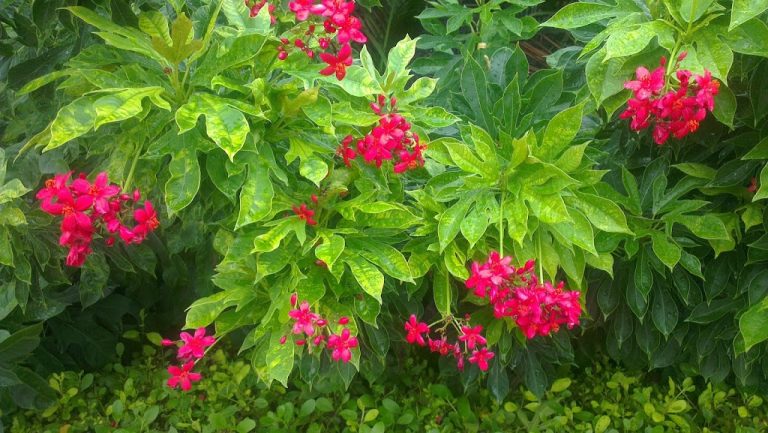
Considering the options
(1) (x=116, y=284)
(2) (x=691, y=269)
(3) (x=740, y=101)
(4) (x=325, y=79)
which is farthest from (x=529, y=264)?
(1) (x=116, y=284)

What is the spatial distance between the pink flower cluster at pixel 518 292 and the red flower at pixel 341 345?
316mm

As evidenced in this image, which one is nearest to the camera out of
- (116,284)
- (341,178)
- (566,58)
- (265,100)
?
(265,100)

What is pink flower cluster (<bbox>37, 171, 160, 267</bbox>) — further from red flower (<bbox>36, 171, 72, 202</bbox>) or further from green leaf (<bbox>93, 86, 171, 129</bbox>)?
green leaf (<bbox>93, 86, 171, 129</bbox>)

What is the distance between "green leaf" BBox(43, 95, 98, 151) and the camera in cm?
149

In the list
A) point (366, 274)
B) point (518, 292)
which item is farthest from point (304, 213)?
point (518, 292)

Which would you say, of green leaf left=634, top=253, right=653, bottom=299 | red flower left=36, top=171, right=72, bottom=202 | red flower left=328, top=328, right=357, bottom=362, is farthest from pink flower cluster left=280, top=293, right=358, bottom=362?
green leaf left=634, top=253, right=653, bottom=299

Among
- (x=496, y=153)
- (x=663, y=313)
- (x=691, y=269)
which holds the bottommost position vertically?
(x=663, y=313)

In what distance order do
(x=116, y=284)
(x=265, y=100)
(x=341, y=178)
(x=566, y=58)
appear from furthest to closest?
(x=116, y=284) < (x=566, y=58) < (x=341, y=178) < (x=265, y=100)

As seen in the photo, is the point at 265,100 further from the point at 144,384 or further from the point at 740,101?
the point at 144,384

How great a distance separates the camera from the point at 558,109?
2.32 metres

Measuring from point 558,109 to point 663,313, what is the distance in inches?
32.8

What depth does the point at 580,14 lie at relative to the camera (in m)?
1.96

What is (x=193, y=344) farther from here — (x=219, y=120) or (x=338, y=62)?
(x=338, y=62)

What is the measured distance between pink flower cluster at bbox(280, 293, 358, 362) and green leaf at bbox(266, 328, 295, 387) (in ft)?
0.09
